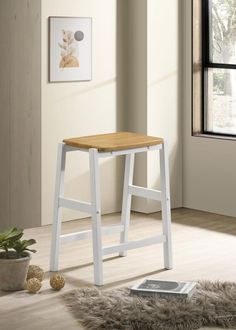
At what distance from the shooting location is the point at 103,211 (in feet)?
22.0

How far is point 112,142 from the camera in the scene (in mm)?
4961

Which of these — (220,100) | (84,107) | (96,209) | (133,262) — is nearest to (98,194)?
(96,209)

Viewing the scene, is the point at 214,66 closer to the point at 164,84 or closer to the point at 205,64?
the point at 205,64

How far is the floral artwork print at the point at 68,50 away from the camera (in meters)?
6.22

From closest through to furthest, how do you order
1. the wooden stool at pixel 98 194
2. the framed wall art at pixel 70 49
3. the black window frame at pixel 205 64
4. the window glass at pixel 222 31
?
the wooden stool at pixel 98 194, the framed wall art at pixel 70 49, the window glass at pixel 222 31, the black window frame at pixel 205 64

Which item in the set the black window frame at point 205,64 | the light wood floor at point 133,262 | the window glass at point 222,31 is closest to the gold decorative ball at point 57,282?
the light wood floor at point 133,262

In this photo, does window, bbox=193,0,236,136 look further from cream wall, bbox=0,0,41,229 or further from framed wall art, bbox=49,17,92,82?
cream wall, bbox=0,0,41,229

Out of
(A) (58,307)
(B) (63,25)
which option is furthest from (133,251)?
(B) (63,25)

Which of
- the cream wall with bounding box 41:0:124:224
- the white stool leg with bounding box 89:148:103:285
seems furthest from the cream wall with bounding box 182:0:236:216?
the white stool leg with bounding box 89:148:103:285

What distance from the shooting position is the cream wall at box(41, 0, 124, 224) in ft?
20.4

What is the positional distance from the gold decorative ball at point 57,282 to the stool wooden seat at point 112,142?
0.70 meters

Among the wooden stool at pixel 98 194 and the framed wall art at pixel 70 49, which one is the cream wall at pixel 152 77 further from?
the wooden stool at pixel 98 194

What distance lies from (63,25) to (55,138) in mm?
782

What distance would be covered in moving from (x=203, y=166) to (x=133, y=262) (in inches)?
65.1
